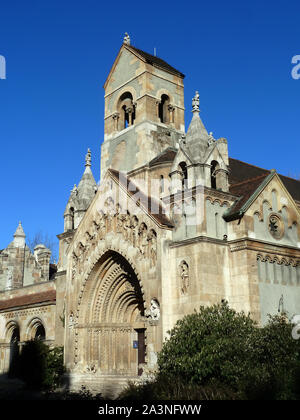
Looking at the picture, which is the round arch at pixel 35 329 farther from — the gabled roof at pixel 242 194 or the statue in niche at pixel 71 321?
the gabled roof at pixel 242 194

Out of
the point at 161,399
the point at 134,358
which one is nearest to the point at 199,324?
the point at 161,399

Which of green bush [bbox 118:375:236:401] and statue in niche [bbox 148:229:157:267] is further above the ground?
statue in niche [bbox 148:229:157:267]

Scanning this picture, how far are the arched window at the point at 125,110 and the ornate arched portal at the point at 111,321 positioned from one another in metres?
9.70

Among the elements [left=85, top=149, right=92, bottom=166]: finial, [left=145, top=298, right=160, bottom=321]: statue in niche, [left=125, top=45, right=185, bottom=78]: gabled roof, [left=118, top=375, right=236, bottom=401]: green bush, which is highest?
[left=125, top=45, right=185, bottom=78]: gabled roof

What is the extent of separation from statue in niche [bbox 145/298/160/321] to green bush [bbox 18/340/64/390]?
627cm

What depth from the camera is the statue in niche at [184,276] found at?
20906mm

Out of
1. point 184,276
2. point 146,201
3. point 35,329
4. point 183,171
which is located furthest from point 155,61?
point 35,329

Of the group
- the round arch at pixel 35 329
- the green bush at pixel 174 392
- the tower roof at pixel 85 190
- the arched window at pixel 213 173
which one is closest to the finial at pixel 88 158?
the tower roof at pixel 85 190

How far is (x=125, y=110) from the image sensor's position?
31.8m

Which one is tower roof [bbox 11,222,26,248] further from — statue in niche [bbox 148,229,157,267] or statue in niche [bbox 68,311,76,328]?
statue in niche [bbox 148,229,157,267]

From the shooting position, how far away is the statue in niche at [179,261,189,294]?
2091cm

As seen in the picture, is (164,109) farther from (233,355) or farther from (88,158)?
(233,355)

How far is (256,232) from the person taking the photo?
878 inches

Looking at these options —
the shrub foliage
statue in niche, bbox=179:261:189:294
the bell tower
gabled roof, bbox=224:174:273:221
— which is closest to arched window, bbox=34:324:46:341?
the bell tower
